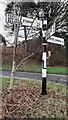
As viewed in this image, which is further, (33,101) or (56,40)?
(56,40)

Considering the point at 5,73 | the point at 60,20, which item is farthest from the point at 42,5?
the point at 5,73

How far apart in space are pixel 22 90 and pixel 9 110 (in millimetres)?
318

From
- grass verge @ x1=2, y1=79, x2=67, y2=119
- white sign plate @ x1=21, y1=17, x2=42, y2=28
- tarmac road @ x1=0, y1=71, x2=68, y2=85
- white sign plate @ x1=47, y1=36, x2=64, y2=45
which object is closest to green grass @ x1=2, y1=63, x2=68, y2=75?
tarmac road @ x1=0, y1=71, x2=68, y2=85

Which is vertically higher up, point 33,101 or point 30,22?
point 30,22

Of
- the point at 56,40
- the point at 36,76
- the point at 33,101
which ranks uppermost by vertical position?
the point at 56,40

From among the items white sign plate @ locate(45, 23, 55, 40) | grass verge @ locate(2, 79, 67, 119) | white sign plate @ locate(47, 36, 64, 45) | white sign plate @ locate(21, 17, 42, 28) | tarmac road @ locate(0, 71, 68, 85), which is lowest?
grass verge @ locate(2, 79, 67, 119)

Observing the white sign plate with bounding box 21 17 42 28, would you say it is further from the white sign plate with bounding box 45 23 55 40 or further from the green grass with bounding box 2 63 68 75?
the green grass with bounding box 2 63 68 75

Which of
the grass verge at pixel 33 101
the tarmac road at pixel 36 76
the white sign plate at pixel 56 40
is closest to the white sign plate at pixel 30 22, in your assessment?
the white sign plate at pixel 56 40

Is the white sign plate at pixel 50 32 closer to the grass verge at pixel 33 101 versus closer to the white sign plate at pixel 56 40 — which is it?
the white sign plate at pixel 56 40

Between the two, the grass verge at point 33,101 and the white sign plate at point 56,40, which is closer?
the grass verge at point 33,101

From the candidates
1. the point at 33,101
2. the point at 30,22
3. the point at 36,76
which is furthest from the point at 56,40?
the point at 33,101

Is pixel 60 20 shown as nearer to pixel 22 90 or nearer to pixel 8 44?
pixel 8 44

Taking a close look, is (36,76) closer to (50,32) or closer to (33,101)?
(33,101)

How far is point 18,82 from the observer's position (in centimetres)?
288
